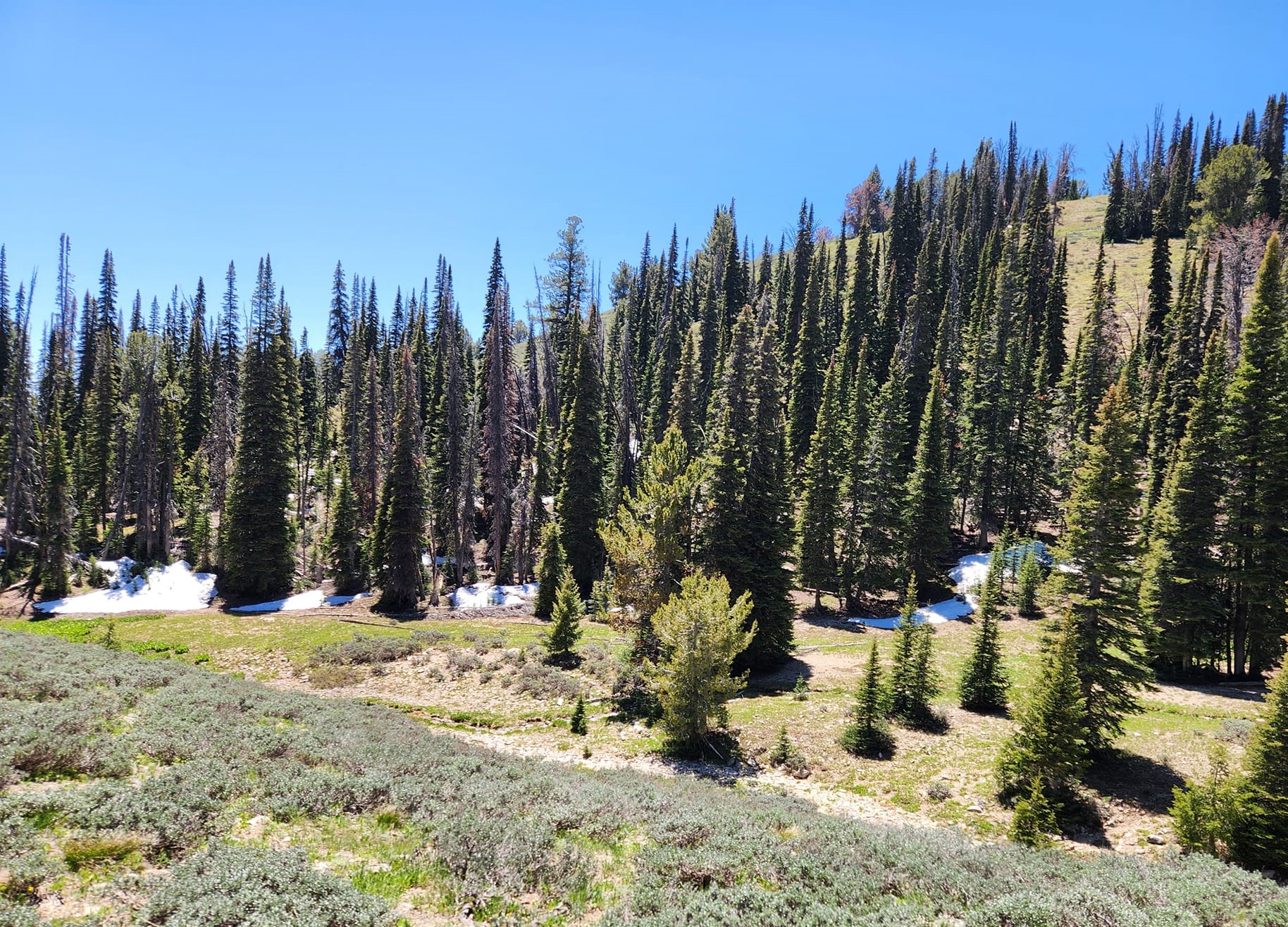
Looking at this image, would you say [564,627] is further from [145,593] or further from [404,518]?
[145,593]

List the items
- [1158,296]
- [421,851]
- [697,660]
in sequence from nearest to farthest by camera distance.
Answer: [421,851] → [697,660] → [1158,296]

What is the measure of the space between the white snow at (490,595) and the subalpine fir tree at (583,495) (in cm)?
448

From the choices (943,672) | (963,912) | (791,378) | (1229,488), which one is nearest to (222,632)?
(963,912)

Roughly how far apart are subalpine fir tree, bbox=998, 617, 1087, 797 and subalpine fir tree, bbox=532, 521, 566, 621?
25.3 metres

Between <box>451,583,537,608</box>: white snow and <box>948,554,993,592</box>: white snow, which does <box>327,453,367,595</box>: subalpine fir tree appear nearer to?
<box>451,583,537,608</box>: white snow

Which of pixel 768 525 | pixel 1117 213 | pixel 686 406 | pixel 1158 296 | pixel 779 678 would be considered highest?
pixel 1117 213

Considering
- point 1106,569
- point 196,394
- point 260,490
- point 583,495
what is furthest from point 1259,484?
point 196,394

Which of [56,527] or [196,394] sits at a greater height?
[196,394]

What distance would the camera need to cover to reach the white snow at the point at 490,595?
43.1 meters

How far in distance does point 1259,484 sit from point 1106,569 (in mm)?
19163

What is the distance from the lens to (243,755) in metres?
11.8

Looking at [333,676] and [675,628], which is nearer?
→ [675,628]

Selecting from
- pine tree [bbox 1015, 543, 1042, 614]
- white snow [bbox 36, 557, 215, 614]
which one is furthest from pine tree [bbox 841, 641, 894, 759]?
white snow [bbox 36, 557, 215, 614]

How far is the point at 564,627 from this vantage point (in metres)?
29.4
